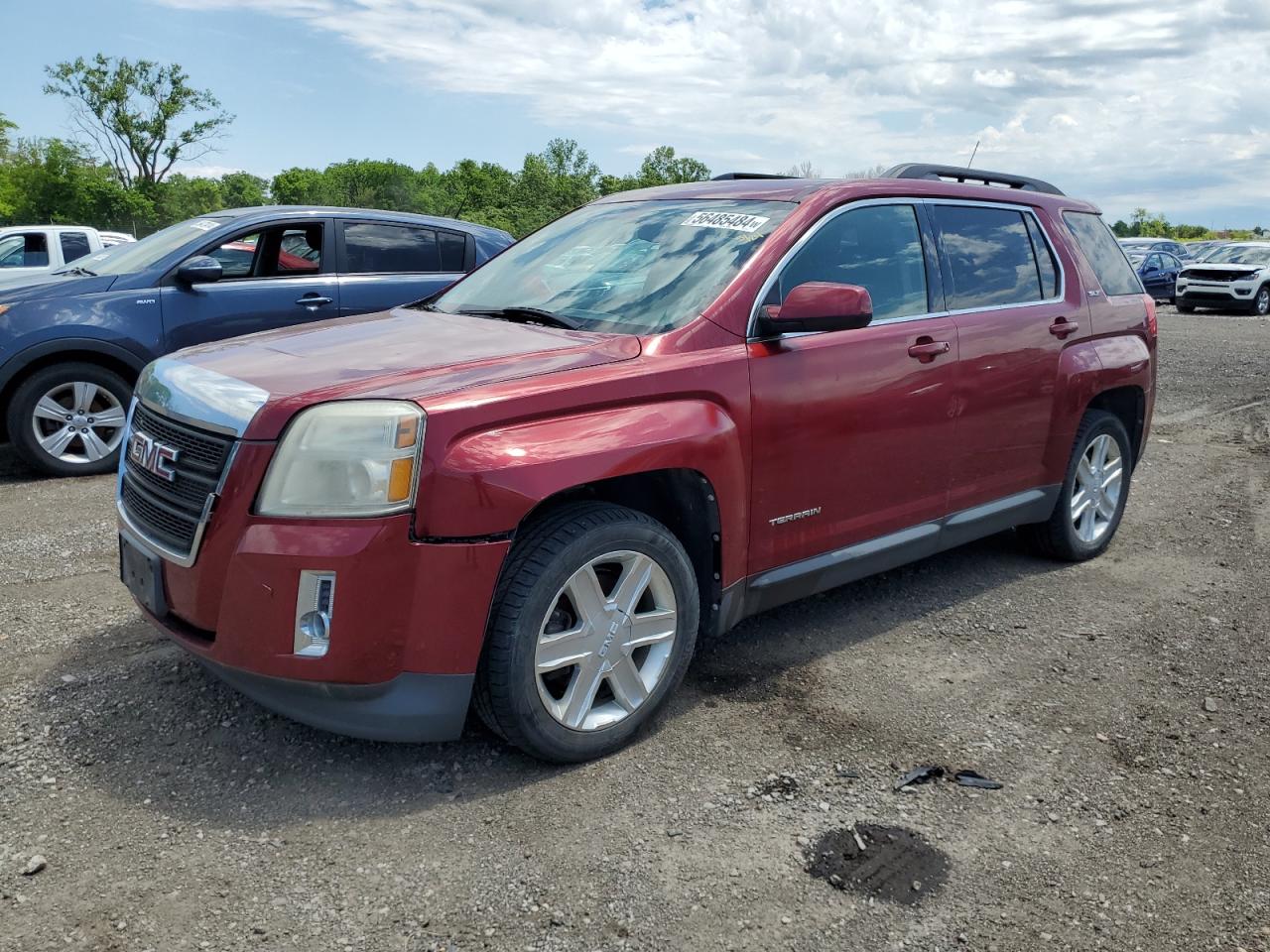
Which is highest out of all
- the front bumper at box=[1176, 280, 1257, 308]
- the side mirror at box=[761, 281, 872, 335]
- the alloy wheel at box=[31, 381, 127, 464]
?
the side mirror at box=[761, 281, 872, 335]

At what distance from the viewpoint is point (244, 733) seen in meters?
3.33

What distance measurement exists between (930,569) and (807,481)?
1826 mm

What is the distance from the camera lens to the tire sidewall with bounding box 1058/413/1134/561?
16.7 feet

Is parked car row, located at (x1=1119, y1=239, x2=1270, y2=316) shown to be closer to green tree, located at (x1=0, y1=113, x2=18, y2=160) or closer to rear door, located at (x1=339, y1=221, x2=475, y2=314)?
rear door, located at (x1=339, y1=221, x2=475, y2=314)

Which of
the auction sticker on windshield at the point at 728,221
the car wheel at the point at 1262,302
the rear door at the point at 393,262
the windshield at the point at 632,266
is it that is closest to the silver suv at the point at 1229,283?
the car wheel at the point at 1262,302

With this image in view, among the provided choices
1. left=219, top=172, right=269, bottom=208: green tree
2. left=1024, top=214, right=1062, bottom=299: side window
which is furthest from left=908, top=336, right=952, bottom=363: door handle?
left=219, top=172, right=269, bottom=208: green tree

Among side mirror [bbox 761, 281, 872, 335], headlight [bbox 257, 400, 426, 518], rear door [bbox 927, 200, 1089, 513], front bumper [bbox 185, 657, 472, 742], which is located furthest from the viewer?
rear door [bbox 927, 200, 1089, 513]

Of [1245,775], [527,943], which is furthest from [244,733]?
[1245,775]

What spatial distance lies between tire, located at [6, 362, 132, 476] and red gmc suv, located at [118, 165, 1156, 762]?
356cm

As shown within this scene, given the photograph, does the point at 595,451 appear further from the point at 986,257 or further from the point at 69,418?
the point at 69,418

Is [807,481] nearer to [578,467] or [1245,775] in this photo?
[578,467]

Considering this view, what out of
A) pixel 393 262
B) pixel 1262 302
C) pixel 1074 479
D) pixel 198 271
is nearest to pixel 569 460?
pixel 1074 479

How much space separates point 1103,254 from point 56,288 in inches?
245

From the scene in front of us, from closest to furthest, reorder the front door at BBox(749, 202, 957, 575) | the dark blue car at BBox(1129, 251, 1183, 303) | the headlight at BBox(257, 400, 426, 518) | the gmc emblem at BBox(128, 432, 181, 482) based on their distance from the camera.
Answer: the headlight at BBox(257, 400, 426, 518)
the gmc emblem at BBox(128, 432, 181, 482)
the front door at BBox(749, 202, 957, 575)
the dark blue car at BBox(1129, 251, 1183, 303)
